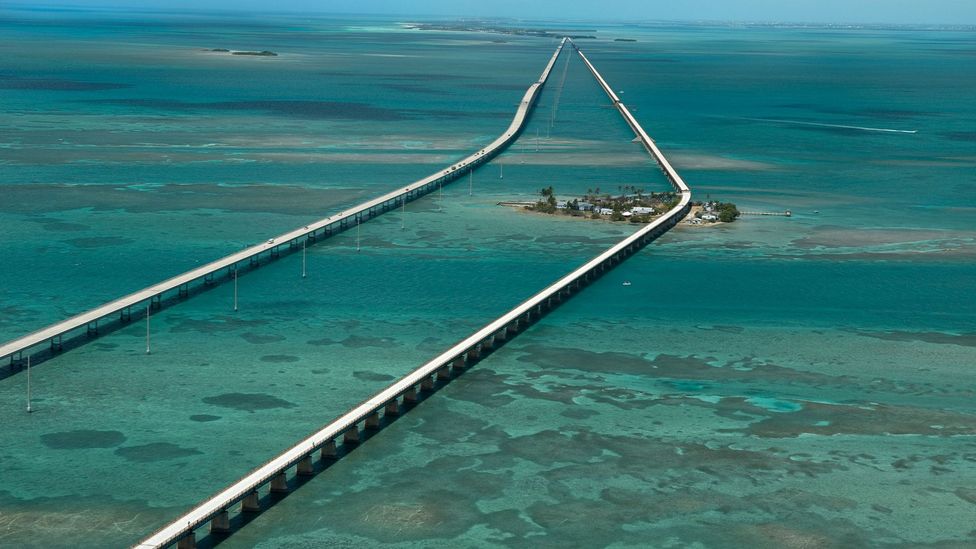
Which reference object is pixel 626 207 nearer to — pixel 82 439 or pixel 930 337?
pixel 930 337

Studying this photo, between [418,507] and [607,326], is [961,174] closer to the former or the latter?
[607,326]

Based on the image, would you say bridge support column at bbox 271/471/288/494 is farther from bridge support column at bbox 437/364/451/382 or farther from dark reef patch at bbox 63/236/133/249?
dark reef patch at bbox 63/236/133/249

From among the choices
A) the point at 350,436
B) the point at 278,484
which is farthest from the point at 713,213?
the point at 278,484

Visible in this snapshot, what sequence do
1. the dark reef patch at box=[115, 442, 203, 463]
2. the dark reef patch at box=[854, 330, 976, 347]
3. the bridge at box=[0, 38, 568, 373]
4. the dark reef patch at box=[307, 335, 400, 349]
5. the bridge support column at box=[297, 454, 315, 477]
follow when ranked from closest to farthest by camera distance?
the bridge support column at box=[297, 454, 315, 477], the dark reef patch at box=[115, 442, 203, 463], the bridge at box=[0, 38, 568, 373], the dark reef patch at box=[307, 335, 400, 349], the dark reef patch at box=[854, 330, 976, 347]

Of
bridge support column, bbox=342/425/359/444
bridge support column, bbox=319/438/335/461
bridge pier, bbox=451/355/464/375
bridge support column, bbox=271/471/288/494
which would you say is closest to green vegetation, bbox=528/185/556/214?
bridge pier, bbox=451/355/464/375

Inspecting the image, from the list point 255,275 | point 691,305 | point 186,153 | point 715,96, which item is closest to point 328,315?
point 255,275
